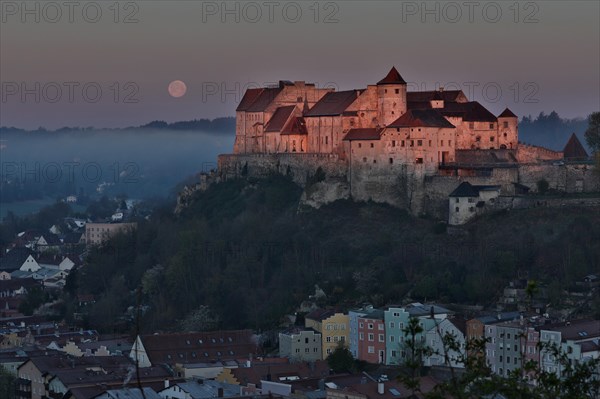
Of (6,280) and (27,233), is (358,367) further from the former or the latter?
(27,233)

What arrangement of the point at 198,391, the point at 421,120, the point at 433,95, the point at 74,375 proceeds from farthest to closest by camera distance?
the point at 433,95
the point at 421,120
the point at 74,375
the point at 198,391

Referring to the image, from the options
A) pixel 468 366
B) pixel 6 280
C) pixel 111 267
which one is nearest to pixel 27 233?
pixel 6 280

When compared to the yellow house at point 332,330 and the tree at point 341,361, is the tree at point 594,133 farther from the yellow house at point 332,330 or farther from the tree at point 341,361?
the tree at point 341,361

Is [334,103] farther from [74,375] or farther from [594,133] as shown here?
[74,375]

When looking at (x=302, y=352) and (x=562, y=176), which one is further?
(x=562, y=176)

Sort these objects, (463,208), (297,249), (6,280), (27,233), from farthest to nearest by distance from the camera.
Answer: (27,233)
(6,280)
(297,249)
(463,208)

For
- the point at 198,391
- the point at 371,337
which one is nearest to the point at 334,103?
the point at 371,337

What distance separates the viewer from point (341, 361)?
169 feet

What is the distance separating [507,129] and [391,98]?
492cm

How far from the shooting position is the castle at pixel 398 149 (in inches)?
2376

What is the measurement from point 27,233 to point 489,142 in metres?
55.9

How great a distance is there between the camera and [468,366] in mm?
21344

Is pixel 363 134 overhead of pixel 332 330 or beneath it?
overhead

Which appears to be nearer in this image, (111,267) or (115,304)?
(115,304)
